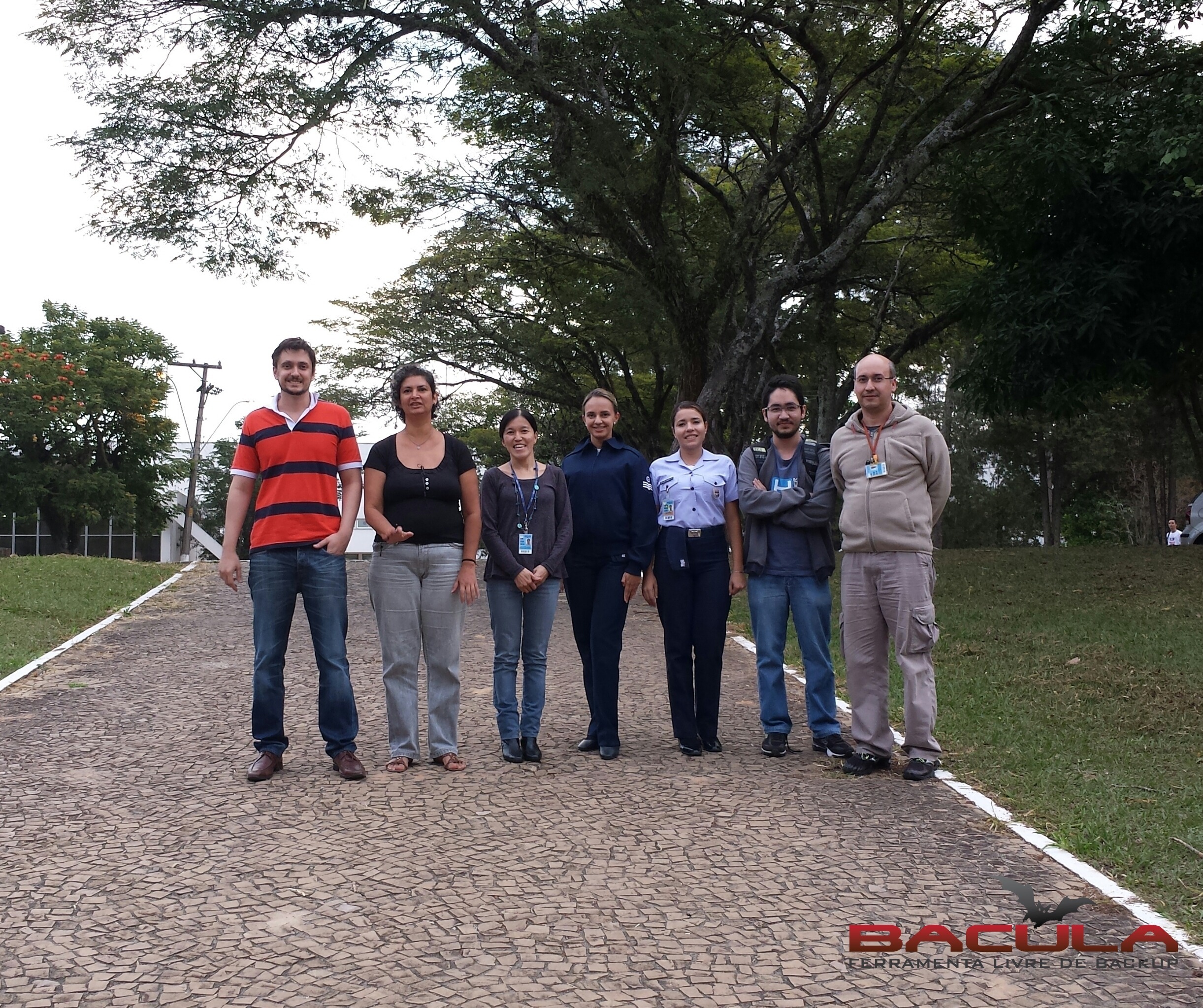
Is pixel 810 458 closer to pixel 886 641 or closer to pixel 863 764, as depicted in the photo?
pixel 886 641

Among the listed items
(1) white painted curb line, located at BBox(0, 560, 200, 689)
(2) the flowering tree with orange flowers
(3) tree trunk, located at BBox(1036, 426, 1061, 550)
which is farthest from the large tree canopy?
(2) the flowering tree with orange flowers

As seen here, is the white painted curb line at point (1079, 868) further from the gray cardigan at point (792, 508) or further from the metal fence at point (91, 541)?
the metal fence at point (91, 541)

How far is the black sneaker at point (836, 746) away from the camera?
6461 millimetres

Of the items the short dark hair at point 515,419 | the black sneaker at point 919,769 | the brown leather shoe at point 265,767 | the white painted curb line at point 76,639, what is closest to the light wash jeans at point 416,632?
the brown leather shoe at point 265,767

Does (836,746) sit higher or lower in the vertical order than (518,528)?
lower

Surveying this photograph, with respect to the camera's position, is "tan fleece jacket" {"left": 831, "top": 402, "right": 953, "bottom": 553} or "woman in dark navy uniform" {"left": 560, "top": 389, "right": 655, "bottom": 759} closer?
"tan fleece jacket" {"left": 831, "top": 402, "right": 953, "bottom": 553}

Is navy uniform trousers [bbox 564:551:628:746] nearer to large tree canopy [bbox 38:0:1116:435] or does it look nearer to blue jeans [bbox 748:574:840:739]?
blue jeans [bbox 748:574:840:739]

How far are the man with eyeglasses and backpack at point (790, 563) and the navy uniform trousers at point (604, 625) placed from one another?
74 centimetres

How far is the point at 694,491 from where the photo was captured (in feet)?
21.7

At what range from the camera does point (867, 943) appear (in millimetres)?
3787

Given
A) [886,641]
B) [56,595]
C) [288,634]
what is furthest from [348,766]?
[56,595]

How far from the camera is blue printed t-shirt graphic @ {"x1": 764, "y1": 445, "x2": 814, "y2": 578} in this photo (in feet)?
21.5

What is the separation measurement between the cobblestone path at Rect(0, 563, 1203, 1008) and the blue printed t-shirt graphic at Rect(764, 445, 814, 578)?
40.5 inches

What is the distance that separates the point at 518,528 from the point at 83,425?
43.0 m
